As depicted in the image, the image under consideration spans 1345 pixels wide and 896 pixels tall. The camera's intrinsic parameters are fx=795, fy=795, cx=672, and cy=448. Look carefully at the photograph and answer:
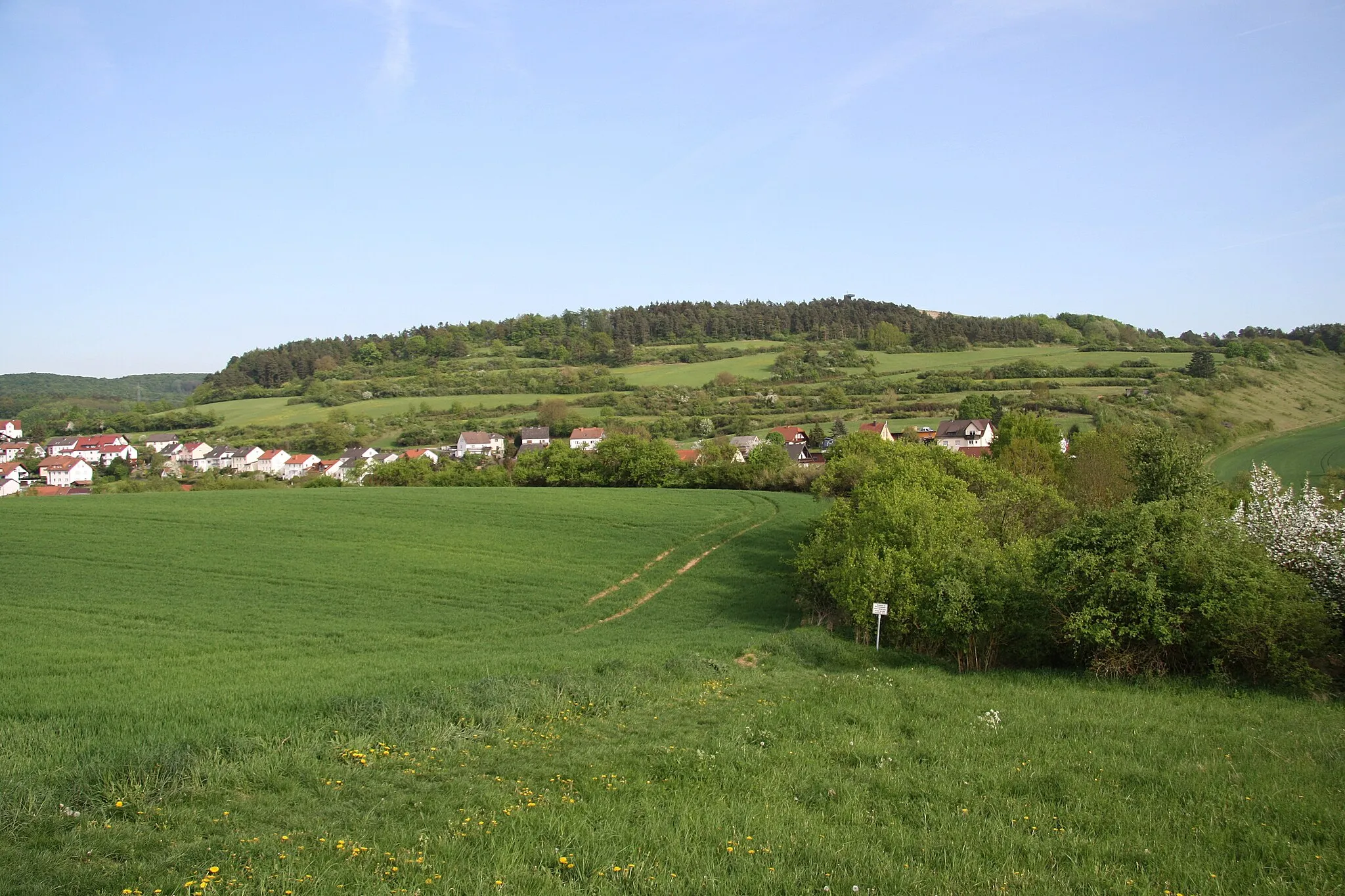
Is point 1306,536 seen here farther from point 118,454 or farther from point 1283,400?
point 118,454

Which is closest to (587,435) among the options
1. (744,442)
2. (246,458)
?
(744,442)

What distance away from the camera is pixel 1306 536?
65.1 feet

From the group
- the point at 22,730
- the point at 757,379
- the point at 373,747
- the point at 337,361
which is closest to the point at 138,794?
the point at 373,747

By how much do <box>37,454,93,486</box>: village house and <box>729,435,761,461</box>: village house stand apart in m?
83.8

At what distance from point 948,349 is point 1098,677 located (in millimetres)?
127911

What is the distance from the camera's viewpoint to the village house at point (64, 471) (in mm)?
104688

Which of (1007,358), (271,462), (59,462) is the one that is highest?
(1007,358)

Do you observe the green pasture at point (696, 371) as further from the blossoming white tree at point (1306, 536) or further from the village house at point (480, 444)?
the blossoming white tree at point (1306, 536)

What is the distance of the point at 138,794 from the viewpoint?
29.9 ft

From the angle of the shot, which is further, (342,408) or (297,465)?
(342,408)

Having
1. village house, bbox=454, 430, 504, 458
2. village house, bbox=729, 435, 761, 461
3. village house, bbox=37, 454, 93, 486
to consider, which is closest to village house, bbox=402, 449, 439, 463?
village house, bbox=454, 430, 504, 458

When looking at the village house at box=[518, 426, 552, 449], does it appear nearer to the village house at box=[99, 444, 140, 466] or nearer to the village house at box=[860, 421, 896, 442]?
the village house at box=[860, 421, 896, 442]

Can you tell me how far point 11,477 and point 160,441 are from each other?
1775 centimetres

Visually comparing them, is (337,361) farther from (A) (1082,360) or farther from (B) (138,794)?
(B) (138,794)
